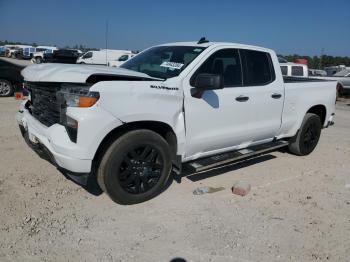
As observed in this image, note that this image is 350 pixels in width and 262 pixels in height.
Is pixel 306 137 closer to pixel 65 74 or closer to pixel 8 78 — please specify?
pixel 65 74

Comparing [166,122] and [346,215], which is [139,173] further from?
[346,215]

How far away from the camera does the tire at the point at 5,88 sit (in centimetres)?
1282

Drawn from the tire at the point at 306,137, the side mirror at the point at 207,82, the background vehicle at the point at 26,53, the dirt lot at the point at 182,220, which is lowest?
the dirt lot at the point at 182,220

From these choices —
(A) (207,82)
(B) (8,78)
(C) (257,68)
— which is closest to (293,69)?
(B) (8,78)

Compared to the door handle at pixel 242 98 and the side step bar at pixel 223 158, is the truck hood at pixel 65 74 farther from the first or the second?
the door handle at pixel 242 98

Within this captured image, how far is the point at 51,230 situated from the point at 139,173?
1.07m

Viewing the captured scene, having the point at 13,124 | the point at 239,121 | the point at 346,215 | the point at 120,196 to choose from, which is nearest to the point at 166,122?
the point at 120,196

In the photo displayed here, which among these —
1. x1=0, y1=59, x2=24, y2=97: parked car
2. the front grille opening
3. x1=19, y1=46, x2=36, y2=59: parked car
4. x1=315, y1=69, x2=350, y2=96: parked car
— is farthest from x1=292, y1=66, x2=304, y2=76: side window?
x1=19, y1=46, x2=36, y2=59: parked car

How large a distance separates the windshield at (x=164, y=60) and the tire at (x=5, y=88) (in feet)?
30.0

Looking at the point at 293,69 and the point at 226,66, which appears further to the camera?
the point at 293,69

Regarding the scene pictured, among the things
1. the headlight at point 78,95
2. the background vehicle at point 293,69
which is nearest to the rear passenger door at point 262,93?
the headlight at point 78,95

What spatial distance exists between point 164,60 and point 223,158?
1481mm

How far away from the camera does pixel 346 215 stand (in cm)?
417

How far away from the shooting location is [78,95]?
11.6ft
